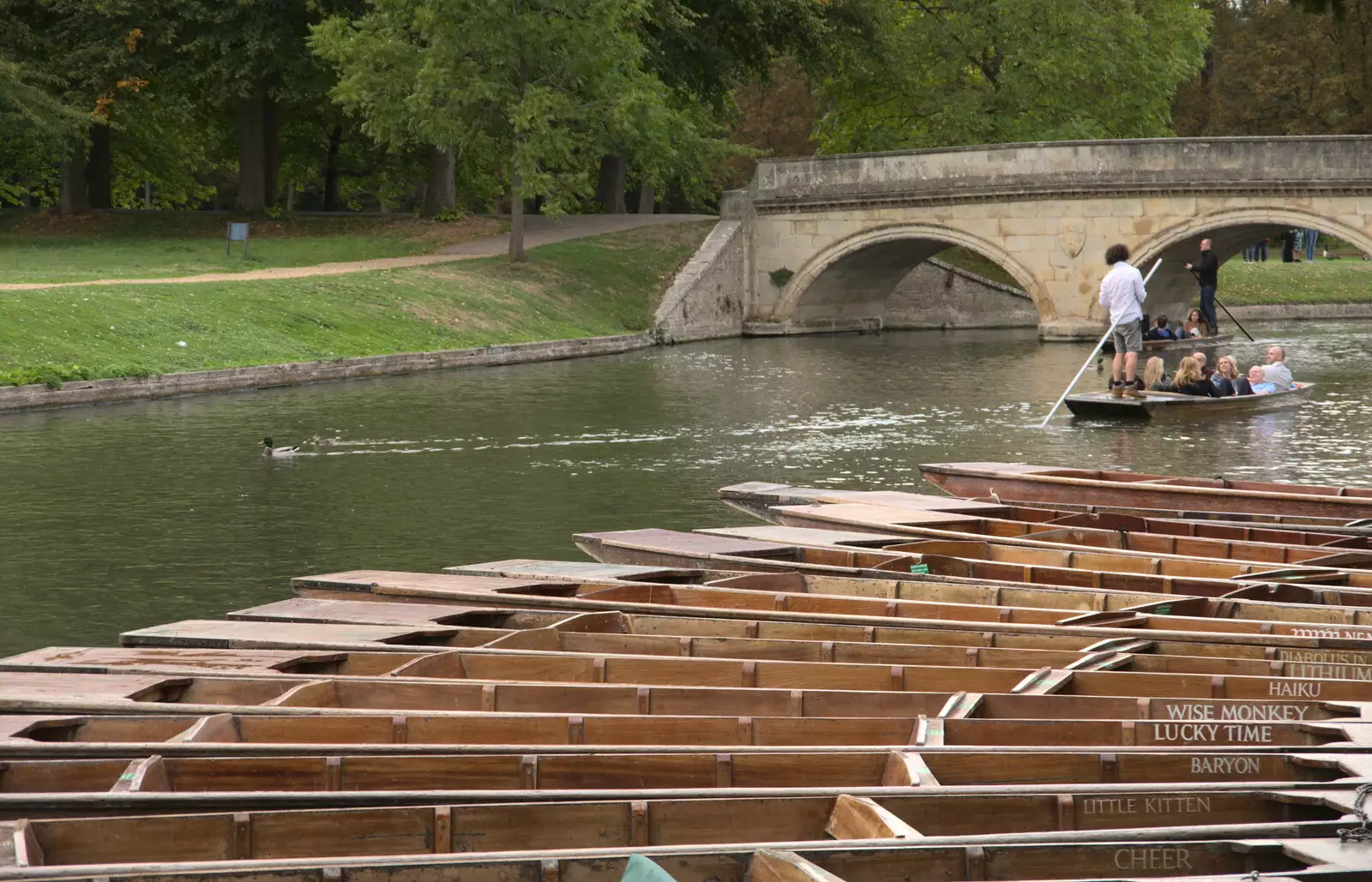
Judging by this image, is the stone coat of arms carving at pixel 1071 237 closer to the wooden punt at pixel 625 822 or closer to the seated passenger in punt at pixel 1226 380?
the seated passenger in punt at pixel 1226 380

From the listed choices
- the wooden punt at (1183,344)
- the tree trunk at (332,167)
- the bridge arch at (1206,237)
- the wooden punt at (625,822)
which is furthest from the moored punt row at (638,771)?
the tree trunk at (332,167)

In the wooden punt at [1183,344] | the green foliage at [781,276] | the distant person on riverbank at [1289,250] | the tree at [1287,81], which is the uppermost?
the tree at [1287,81]

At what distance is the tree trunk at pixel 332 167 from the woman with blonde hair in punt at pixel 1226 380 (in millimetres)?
27358

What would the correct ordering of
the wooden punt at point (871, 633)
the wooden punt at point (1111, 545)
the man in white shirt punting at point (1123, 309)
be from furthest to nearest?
1. the man in white shirt punting at point (1123, 309)
2. the wooden punt at point (1111, 545)
3. the wooden punt at point (871, 633)

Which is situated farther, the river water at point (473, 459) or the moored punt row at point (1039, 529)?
the river water at point (473, 459)

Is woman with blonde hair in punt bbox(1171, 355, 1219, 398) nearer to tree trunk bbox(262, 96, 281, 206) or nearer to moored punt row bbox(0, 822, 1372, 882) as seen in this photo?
moored punt row bbox(0, 822, 1372, 882)

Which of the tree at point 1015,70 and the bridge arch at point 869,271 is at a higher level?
the tree at point 1015,70

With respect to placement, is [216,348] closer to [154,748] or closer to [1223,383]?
[1223,383]

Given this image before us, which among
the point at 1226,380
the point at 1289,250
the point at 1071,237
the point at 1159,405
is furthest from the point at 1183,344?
the point at 1289,250

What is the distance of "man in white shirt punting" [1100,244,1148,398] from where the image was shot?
68.6 feet

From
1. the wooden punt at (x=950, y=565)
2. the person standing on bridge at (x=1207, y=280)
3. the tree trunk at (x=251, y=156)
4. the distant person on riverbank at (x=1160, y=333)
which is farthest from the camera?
the tree trunk at (x=251, y=156)

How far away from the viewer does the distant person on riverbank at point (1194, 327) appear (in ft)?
106

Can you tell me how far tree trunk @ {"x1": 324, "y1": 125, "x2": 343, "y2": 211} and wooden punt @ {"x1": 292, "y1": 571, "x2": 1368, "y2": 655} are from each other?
35.5 metres

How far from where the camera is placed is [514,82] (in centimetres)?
3512
